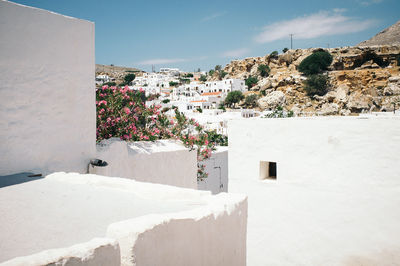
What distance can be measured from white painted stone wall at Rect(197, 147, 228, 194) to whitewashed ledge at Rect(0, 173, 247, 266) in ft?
23.9

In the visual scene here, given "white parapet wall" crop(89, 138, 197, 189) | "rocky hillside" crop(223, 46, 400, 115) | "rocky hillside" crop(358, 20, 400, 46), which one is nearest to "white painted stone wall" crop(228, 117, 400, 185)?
"white parapet wall" crop(89, 138, 197, 189)

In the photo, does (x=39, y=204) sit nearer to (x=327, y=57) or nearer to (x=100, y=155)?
(x=100, y=155)

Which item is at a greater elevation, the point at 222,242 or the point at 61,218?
the point at 61,218

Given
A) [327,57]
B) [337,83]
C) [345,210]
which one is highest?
[327,57]

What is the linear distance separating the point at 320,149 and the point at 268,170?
1.53 m

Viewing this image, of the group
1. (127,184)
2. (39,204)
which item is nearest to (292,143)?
(127,184)

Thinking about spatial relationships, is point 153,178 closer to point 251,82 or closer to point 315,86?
point 315,86

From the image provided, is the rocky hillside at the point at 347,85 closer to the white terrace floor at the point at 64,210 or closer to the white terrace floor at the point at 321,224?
the white terrace floor at the point at 321,224

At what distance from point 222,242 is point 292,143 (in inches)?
172

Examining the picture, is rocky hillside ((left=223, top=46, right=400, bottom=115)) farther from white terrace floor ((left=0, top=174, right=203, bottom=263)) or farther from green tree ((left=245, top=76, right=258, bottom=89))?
white terrace floor ((left=0, top=174, right=203, bottom=263))

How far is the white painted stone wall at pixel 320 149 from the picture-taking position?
5809 mm

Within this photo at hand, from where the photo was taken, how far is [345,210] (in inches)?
242

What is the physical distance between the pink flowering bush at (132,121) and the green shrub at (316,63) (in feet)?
176

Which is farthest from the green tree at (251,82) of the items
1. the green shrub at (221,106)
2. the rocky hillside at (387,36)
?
the rocky hillside at (387,36)
